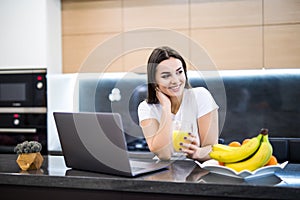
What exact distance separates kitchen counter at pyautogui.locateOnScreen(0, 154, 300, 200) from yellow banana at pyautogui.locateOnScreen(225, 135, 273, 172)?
0.15 feet

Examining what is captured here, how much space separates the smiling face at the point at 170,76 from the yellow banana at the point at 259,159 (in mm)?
556

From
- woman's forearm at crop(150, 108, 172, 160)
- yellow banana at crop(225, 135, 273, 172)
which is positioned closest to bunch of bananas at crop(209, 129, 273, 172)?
yellow banana at crop(225, 135, 273, 172)

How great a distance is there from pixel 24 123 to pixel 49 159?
61.1 inches

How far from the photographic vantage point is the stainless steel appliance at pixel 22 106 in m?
3.20

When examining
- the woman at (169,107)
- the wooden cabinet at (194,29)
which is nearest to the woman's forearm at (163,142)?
the woman at (169,107)

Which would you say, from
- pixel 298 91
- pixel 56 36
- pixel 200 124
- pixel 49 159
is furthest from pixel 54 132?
pixel 298 91

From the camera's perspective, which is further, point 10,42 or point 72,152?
point 10,42

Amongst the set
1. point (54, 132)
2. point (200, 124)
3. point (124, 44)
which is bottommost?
point (54, 132)

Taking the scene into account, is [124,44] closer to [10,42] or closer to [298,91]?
[10,42]

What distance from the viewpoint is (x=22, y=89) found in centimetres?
323

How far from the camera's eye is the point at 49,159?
1802mm

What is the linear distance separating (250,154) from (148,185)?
1.15 ft

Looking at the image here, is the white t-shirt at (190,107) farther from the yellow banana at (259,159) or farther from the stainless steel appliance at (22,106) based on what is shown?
the stainless steel appliance at (22,106)

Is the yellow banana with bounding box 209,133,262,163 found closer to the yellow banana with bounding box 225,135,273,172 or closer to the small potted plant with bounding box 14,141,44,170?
the yellow banana with bounding box 225,135,273,172
